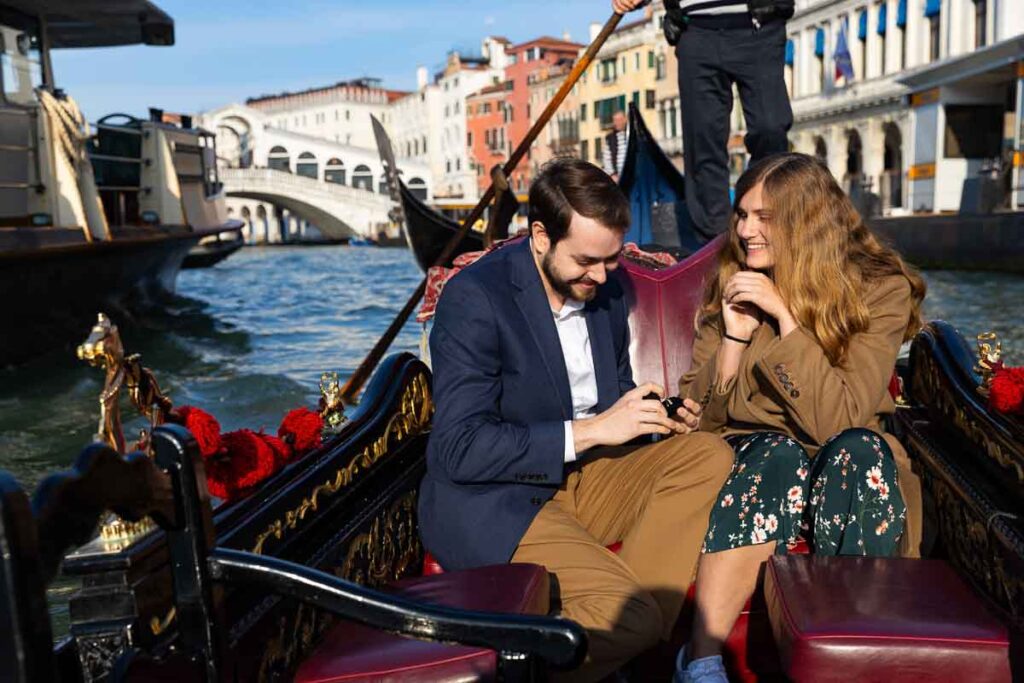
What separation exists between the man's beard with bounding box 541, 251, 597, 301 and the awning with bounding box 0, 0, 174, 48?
575cm

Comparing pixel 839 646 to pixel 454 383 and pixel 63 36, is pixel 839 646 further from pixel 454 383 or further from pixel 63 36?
pixel 63 36

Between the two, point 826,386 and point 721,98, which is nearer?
point 826,386

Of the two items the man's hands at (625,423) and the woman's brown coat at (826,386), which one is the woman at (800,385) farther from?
the man's hands at (625,423)

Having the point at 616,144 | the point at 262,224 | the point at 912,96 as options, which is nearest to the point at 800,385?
the point at 616,144

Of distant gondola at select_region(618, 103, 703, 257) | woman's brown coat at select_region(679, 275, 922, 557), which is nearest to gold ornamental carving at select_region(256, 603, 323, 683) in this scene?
woman's brown coat at select_region(679, 275, 922, 557)

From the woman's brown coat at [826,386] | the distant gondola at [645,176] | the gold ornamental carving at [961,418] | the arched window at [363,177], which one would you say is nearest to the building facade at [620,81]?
the arched window at [363,177]

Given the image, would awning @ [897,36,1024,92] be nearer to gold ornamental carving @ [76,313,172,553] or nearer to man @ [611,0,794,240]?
man @ [611,0,794,240]

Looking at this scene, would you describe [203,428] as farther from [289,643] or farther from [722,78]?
[722,78]

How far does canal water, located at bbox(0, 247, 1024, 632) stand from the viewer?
443 centimetres

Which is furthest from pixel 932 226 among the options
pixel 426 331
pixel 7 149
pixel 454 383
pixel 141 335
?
pixel 454 383

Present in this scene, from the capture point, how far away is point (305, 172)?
4266cm

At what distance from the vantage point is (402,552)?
1536mm

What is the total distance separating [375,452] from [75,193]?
4.66 m

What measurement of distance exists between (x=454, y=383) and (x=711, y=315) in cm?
53
